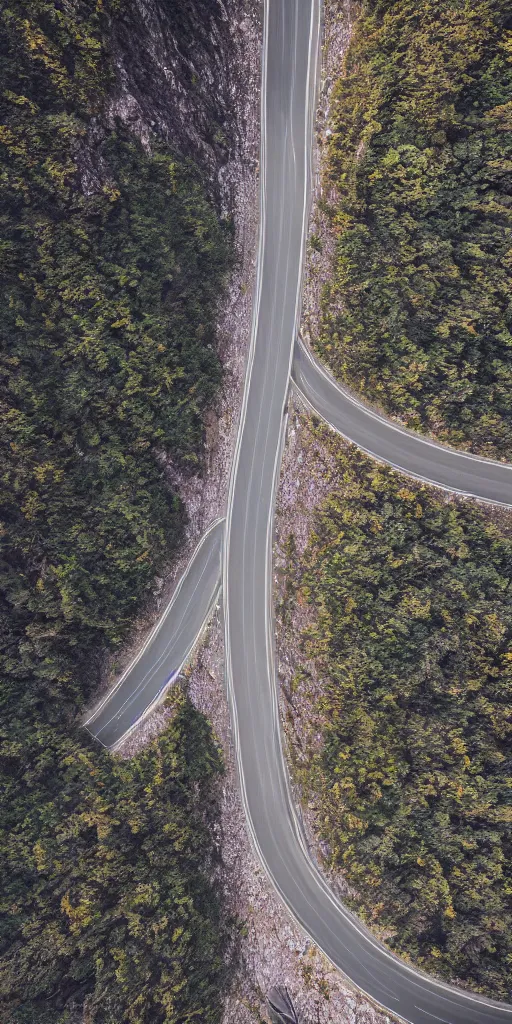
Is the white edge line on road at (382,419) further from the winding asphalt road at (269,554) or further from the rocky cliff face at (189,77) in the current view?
the rocky cliff face at (189,77)

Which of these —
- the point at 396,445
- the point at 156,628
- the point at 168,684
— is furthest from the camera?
the point at 156,628

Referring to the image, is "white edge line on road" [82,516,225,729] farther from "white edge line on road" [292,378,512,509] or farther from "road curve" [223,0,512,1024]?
"white edge line on road" [292,378,512,509]

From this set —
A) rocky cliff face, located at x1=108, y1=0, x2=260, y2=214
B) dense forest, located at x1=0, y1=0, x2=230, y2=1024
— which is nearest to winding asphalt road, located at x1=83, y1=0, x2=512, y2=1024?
rocky cliff face, located at x1=108, y1=0, x2=260, y2=214

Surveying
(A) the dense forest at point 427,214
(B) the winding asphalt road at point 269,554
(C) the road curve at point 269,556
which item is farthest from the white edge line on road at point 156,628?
(A) the dense forest at point 427,214

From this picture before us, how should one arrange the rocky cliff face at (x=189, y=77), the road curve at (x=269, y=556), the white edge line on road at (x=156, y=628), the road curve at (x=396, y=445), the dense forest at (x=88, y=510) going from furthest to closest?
the white edge line on road at (x=156, y=628) < the road curve at (x=396, y=445) < the road curve at (x=269, y=556) < the rocky cliff face at (x=189, y=77) < the dense forest at (x=88, y=510)

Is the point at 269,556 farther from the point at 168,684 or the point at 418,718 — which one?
the point at 418,718

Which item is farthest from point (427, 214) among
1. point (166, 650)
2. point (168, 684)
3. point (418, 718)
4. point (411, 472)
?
point (168, 684)
